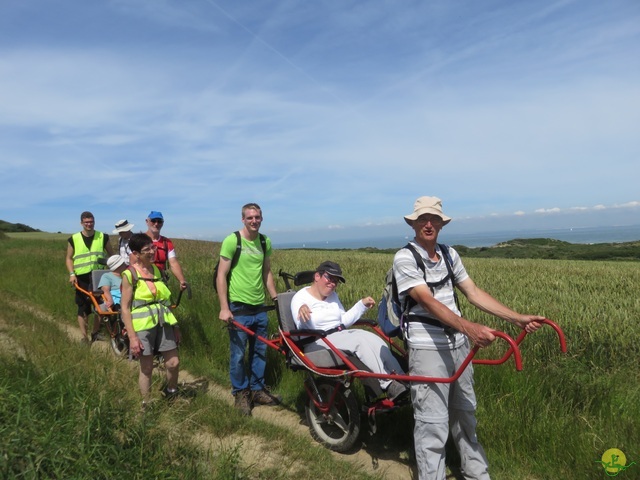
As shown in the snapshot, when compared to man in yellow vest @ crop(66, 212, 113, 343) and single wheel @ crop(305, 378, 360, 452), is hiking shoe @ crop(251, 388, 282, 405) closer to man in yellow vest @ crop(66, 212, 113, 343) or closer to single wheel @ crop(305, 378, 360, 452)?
single wheel @ crop(305, 378, 360, 452)

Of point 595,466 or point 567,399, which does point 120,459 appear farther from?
point 567,399

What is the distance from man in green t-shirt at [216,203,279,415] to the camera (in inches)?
195

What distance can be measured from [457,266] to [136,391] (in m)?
2.87

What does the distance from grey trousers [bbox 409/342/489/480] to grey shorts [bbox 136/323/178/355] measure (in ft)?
8.67

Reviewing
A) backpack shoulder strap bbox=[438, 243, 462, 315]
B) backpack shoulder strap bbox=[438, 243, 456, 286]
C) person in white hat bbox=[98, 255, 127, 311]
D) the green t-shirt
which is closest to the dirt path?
the green t-shirt

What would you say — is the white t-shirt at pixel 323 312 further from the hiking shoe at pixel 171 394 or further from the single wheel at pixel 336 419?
the hiking shoe at pixel 171 394

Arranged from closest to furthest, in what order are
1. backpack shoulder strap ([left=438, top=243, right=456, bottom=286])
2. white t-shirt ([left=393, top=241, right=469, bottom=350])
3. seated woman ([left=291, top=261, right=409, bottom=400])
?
white t-shirt ([left=393, top=241, right=469, bottom=350]), backpack shoulder strap ([left=438, top=243, right=456, bottom=286]), seated woman ([left=291, top=261, right=409, bottom=400])

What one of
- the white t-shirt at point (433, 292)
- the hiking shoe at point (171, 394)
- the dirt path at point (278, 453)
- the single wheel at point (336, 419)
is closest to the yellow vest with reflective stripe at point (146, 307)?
the hiking shoe at point (171, 394)

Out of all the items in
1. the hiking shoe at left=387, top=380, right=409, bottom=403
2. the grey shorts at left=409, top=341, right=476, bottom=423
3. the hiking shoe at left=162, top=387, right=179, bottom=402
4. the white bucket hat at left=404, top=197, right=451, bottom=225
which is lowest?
the hiking shoe at left=162, top=387, right=179, bottom=402

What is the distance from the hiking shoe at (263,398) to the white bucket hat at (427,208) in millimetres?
3039

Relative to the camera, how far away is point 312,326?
4434mm

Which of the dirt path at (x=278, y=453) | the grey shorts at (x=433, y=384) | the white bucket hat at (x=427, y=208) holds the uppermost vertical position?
the white bucket hat at (x=427, y=208)

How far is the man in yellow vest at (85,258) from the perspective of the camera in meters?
7.70

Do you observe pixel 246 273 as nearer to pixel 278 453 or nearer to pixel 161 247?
pixel 278 453
